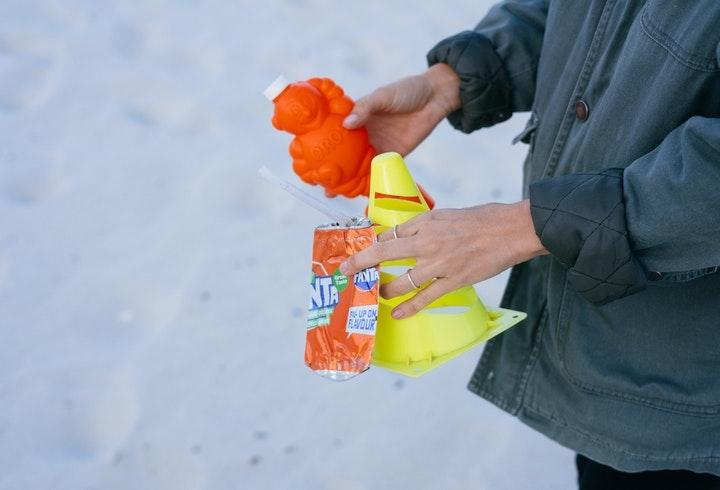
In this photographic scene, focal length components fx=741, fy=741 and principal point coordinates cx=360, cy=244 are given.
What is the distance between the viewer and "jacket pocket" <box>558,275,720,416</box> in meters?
0.92

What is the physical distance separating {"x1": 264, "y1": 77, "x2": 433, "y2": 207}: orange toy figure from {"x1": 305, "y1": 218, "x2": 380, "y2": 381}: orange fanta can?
24 cm

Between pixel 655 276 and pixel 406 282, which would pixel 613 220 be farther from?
pixel 406 282

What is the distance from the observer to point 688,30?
0.78 m

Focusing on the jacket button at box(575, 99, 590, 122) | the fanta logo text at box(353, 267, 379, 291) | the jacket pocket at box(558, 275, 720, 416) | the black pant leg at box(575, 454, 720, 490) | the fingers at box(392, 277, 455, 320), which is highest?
the jacket button at box(575, 99, 590, 122)

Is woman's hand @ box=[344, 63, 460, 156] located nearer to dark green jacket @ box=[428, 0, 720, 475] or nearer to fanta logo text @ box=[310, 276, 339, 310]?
dark green jacket @ box=[428, 0, 720, 475]

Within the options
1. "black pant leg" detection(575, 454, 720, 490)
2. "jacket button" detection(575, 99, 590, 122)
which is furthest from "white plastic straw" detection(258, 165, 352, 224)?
"black pant leg" detection(575, 454, 720, 490)

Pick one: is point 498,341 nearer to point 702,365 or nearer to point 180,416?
point 702,365

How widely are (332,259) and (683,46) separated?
0.45 metres

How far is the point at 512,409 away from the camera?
111cm

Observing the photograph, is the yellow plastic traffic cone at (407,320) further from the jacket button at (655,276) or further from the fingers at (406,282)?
the jacket button at (655,276)

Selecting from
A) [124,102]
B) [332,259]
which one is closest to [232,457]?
[332,259]

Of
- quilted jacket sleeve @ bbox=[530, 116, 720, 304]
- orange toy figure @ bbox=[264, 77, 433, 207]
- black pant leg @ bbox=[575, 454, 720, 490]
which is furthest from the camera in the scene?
orange toy figure @ bbox=[264, 77, 433, 207]

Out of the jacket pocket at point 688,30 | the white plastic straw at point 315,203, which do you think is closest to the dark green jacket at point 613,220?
the jacket pocket at point 688,30

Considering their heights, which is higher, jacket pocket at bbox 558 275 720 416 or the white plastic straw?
the white plastic straw
